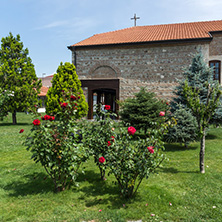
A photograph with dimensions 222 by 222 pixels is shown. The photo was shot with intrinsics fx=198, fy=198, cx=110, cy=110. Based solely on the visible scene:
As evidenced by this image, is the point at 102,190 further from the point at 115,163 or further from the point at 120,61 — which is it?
the point at 120,61

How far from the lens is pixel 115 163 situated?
12.1 ft

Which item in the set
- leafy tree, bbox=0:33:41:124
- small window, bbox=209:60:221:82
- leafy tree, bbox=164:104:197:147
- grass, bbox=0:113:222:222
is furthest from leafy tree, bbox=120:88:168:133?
leafy tree, bbox=0:33:41:124

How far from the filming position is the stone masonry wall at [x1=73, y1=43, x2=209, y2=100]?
15.1 metres

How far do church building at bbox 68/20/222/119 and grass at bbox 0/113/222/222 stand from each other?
1059 cm

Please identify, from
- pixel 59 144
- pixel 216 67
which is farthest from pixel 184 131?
pixel 216 67

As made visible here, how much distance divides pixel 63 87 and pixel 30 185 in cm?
1191


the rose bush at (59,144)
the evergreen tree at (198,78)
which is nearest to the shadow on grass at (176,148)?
the evergreen tree at (198,78)

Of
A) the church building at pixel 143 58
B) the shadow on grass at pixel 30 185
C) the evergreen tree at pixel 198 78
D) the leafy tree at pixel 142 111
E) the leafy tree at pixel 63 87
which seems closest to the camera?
the shadow on grass at pixel 30 185

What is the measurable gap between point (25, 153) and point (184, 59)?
12.9 meters

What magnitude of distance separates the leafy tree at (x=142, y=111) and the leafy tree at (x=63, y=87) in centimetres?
618

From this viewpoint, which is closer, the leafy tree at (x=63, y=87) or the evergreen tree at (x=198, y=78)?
the evergreen tree at (x=198, y=78)

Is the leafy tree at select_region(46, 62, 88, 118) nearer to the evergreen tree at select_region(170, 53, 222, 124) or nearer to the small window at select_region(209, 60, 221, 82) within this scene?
the evergreen tree at select_region(170, 53, 222, 124)

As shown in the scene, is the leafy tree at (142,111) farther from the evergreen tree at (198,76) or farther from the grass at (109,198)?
the grass at (109,198)

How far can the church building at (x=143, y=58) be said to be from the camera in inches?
593
